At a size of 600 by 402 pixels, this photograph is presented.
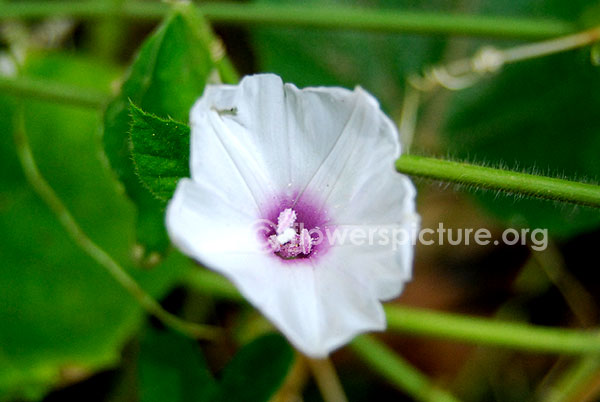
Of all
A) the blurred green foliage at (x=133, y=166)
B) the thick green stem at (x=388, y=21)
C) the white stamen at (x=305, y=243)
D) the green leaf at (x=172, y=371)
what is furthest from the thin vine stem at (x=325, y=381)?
the white stamen at (x=305, y=243)

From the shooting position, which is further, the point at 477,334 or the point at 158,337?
the point at 477,334

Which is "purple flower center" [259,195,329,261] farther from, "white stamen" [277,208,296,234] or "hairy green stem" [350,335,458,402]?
"hairy green stem" [350,335,458,402]

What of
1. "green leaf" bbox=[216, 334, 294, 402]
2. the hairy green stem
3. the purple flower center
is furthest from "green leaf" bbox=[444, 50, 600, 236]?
the purple flower center

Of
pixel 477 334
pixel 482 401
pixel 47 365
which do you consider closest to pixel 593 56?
pixel 477 334

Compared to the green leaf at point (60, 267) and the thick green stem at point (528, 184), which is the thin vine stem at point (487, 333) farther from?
the thick green stem at point (528, 184)

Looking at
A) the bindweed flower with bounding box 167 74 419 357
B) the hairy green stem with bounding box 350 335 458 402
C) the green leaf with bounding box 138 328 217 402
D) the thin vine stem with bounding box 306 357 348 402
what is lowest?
the thin vine stem with bounding box 306 357 348 402

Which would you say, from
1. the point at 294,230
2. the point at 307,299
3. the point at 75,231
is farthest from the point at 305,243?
the point at 75,231

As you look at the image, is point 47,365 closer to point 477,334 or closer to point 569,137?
point 477,334
